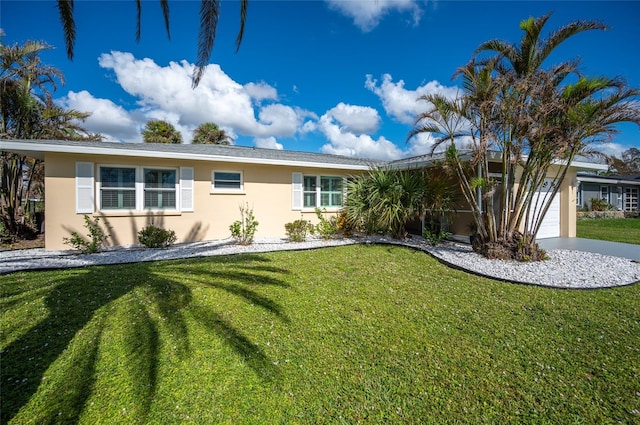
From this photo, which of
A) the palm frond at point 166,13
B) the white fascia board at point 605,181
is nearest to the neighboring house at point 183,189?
the palm frond at point 166,13

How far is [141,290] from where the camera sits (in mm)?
4621

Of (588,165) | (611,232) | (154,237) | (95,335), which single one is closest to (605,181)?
(611,232)

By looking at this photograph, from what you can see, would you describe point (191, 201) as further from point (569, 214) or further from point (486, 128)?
point (569, 214)

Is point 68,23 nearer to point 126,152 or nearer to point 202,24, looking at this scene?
point 202,24

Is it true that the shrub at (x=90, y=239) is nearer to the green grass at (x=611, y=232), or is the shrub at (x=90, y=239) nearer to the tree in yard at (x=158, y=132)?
the tree in yard at (x=158, y=132)

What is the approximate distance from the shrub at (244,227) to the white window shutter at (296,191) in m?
1.80

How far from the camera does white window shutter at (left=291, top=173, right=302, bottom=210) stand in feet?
36.5

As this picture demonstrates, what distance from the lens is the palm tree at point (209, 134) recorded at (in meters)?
19.9

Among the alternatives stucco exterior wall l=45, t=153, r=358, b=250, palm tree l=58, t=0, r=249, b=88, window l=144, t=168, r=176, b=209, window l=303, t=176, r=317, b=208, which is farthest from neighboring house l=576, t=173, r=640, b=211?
window l=144, t=168, r=176, b=209

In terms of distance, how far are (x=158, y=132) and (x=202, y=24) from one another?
60.1ft

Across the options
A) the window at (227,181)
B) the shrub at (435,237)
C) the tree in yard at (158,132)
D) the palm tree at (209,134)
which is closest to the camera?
the shrub at (435,237)

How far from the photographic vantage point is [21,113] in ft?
31.0

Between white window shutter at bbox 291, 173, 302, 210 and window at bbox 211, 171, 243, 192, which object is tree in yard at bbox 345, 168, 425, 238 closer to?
white window shutter at bbox 291, 173, 302, 210

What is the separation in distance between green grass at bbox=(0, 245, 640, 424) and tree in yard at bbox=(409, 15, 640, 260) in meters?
2.76
